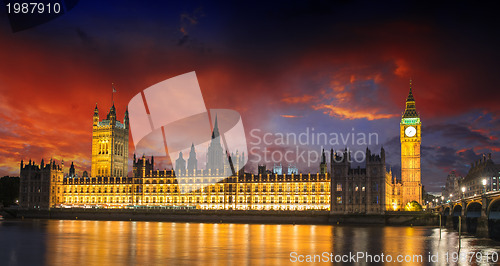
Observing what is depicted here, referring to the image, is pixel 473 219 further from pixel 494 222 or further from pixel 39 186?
pixel 39 186

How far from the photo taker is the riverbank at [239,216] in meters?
143

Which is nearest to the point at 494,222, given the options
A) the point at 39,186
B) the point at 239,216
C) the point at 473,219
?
the point at 473,219

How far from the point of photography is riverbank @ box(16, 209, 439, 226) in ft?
469

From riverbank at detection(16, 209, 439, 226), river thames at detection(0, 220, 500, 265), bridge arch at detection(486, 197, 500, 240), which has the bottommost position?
riverbank at detection(16, 209, 439, 226)

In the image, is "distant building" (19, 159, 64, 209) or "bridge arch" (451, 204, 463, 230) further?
"distant building" (19, 159, 64, 209)

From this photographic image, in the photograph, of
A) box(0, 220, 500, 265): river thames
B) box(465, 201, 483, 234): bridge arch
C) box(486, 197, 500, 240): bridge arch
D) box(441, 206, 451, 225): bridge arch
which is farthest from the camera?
box(441, 206, 451, 225): bridge arch

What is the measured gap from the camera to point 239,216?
520ft

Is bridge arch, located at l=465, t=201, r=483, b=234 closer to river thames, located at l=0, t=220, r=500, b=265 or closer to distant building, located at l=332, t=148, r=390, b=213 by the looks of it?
river thames, located at l=0, t=220, r=500, b=265

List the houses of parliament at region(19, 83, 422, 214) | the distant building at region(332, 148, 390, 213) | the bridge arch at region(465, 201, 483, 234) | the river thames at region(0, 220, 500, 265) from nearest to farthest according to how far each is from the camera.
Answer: the river thames at region(0, 220, 500, 265) → the bridge arch at region(465, 201, 483, 234) → the distant building at region(332, 148, 390, 213) → the houses of parliament at region(19, 83, 422, 214)

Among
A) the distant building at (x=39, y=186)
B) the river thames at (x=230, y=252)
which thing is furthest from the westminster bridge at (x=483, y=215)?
the distant building at (x=39, y=186)

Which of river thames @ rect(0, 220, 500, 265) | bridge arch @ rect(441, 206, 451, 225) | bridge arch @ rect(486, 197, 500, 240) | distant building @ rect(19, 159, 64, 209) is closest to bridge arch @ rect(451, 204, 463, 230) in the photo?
bridge arch @ rect(441, 206, 451, 225)

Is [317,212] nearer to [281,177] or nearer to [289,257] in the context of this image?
[281,177]

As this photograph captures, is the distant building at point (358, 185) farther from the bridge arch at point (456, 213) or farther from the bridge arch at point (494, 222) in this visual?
the bridge arch at point (494, 222)

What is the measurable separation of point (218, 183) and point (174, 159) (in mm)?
23172
